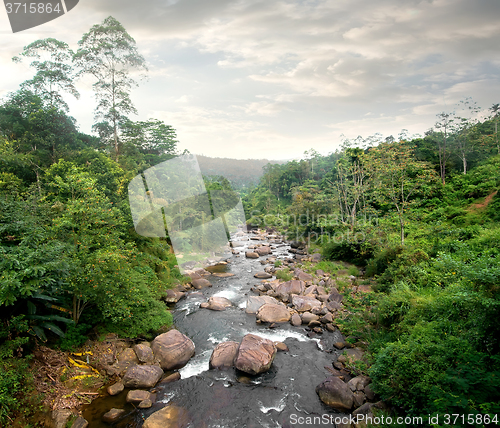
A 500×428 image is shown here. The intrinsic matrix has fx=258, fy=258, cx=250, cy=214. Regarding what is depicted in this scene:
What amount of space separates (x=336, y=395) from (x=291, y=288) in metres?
7.24

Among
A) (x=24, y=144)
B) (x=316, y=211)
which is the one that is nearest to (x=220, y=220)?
(x=316, y=211)

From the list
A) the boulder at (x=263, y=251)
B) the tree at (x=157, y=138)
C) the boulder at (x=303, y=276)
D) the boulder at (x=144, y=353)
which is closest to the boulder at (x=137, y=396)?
the boulder at (x=144, y=353)

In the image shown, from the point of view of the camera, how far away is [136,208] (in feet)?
44.3

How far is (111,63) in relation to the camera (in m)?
20.5

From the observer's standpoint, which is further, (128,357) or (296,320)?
(296,320)

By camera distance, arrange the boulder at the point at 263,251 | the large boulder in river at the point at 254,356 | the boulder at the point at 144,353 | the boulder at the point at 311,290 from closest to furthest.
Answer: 1. the large boulder in river at the point at 254,356
2. the boulder at the point at 144,353
3. the boulder at the point at 311,290
4. the boulder at the point at 263,251

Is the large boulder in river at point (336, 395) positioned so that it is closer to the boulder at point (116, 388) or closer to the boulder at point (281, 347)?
the boulder at point (281, 347)

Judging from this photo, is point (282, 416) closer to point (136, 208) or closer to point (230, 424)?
point (230, 424)

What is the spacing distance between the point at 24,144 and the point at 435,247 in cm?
2328

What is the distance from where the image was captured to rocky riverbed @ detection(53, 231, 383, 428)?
20.8ft

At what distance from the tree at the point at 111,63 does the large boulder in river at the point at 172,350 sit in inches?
663

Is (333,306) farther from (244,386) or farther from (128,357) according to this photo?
(128,357)

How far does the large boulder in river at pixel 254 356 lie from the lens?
7.75 meters

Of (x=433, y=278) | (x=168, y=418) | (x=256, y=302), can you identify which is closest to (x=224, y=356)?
(x=168, y=418)
